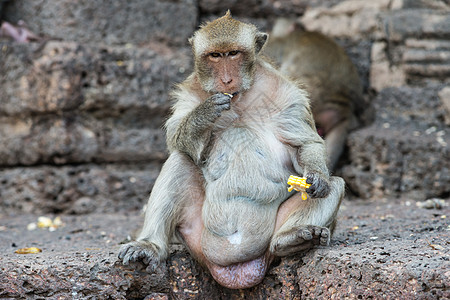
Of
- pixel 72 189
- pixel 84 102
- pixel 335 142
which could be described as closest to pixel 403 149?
pixel 335 142

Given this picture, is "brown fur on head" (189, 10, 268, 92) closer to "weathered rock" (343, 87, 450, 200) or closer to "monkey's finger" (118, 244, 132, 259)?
"monkey's finger" (118, 244, 132, 259)

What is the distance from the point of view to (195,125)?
3.69 metres

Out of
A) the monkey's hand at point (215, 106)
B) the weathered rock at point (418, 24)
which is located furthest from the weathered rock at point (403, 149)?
the monkey's hand at point (215, 106)

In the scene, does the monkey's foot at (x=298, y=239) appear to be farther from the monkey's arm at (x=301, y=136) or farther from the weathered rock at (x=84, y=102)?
the weathered rock at (x=84, y=102)

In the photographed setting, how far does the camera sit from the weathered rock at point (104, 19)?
6270 mm

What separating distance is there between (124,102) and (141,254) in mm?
2837

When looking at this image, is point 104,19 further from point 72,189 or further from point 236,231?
point 236,231

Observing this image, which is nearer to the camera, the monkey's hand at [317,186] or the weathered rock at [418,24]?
the monkey's hand at [317,186]

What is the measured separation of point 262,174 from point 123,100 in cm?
277

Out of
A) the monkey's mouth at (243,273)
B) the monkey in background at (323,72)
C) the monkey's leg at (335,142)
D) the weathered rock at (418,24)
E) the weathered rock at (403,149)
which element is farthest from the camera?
the monkey in background at (323,72)

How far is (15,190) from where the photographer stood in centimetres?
609

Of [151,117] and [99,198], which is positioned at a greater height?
[151,117]

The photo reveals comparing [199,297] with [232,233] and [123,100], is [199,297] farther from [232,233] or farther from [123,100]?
[123,100]

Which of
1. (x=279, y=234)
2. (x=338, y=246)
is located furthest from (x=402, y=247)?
(x=279, y=234)
